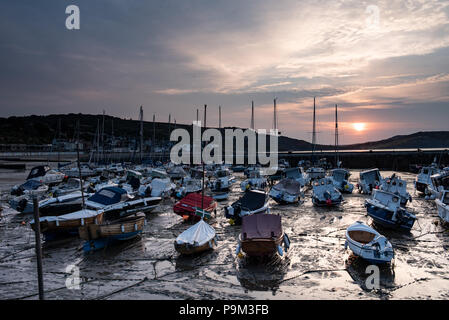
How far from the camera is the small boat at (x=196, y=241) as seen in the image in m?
13.6

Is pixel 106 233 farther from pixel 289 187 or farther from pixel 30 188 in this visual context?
pixel 30 188

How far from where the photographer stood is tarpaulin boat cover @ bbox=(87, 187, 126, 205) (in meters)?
20.6

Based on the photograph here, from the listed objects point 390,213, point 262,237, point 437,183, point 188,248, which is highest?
point 437,183

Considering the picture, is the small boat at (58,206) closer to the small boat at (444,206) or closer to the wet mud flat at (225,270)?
the wet mud flat at (225,270)

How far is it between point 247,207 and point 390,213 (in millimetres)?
8442

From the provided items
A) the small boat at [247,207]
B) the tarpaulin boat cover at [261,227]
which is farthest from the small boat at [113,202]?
the tarpaulin boat cover at [261,227]

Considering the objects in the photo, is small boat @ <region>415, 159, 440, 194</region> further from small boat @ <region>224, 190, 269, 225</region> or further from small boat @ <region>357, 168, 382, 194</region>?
small boat @ <region>224, 190, 269, 225</region>

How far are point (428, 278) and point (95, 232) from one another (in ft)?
46.7

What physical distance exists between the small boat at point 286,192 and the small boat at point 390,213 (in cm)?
818

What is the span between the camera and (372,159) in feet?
247

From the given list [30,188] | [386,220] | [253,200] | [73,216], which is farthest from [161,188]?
[386,220]

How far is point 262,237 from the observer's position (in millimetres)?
13477

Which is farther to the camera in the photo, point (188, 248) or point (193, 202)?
point (193, 202)
